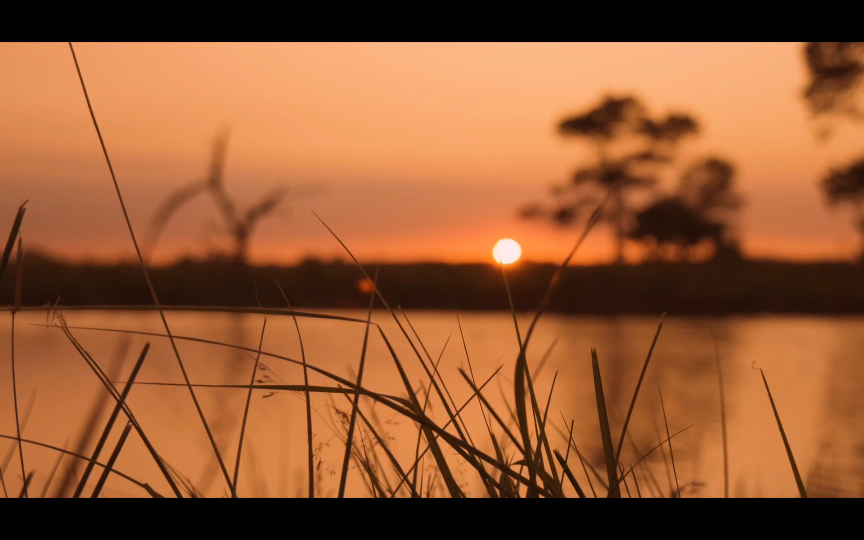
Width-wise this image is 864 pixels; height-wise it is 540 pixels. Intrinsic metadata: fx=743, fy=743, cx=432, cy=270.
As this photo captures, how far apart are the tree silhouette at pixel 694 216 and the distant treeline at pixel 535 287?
1.85 feet

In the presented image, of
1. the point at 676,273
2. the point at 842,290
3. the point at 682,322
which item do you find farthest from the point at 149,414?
the point at 842,290

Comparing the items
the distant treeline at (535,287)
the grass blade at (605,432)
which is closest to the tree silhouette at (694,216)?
the distant treeline at (535,287)

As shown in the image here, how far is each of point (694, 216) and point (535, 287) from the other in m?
6.81

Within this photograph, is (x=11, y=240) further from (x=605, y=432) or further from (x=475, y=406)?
(x=475, y=406)

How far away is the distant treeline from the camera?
12.1 metres

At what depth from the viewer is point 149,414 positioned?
4.20 m

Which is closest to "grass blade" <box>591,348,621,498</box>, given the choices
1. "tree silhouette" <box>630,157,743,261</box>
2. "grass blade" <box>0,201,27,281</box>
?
"grass blade" <box>0,201,27,281</box>

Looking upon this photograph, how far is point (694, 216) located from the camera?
650 inches

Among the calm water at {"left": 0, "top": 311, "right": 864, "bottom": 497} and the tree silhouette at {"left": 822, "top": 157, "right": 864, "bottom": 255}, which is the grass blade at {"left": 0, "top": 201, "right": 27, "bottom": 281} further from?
the tree silhouette at {"left": 822, "top": 157, "right": 864, "bottom": 255}

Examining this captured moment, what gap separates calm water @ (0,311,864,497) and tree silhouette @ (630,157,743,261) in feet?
12.9

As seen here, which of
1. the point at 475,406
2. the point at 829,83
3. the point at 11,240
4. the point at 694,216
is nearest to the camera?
the point at 11,240

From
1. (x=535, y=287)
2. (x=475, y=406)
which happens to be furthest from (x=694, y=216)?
(x=475, y=406)

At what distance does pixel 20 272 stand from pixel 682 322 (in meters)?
11.9
